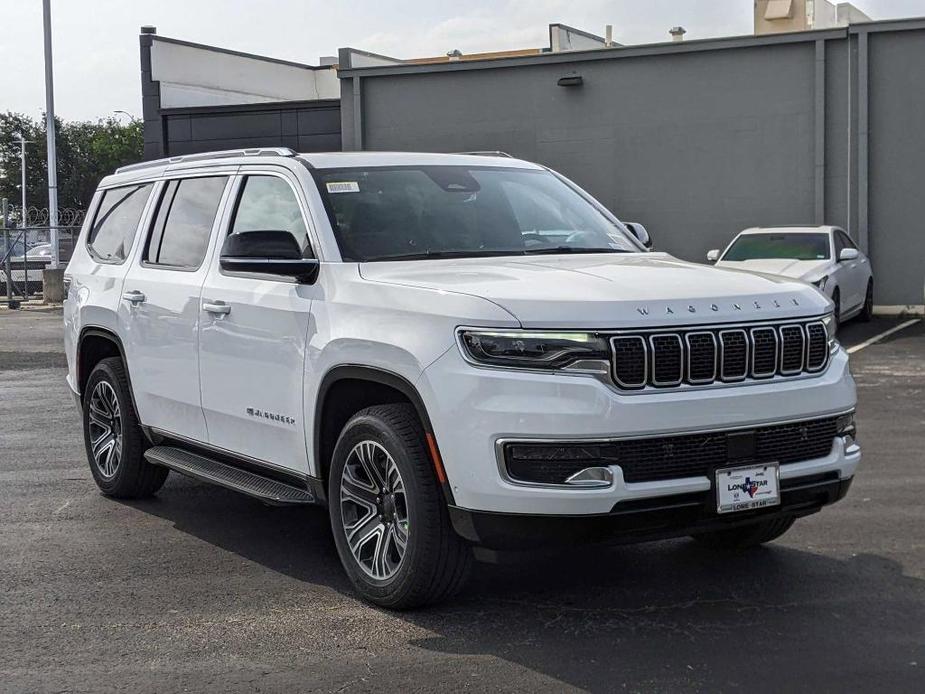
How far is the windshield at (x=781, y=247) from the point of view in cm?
1806

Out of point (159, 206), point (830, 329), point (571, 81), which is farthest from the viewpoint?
point (571, 81)

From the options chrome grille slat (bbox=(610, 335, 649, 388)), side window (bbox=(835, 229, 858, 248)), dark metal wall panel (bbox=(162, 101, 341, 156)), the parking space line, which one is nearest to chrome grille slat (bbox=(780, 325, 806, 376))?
chrome grille slat (bbox=(610, 335, 649, 388))

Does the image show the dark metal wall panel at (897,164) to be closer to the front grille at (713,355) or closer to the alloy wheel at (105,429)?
the alloy wheel at (105,429)

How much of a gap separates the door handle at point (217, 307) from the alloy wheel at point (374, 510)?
1.23 m

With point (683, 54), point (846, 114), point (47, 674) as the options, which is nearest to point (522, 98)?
point (683, 54)

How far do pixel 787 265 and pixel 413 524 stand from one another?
1335cm

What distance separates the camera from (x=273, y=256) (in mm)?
5965

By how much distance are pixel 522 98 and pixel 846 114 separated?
5.94m

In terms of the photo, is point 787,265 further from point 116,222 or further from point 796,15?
point 796,15

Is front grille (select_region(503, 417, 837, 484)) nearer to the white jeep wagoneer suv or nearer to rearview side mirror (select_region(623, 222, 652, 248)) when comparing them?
the white jeep wagoneer suv

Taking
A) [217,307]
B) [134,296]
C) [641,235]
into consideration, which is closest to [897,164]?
[641,235]

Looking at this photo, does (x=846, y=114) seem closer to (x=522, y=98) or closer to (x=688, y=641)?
(x=522, y=98)

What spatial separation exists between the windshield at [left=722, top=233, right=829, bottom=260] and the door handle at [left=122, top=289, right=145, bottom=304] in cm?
1207

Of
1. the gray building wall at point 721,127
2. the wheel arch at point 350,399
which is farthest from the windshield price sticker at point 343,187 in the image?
the gray building wall at point 721,127
